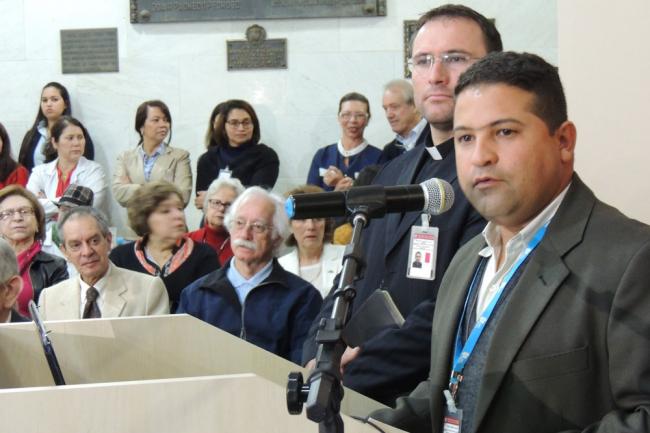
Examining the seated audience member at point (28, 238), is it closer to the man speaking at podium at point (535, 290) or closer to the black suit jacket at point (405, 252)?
the black suit jacket at point (405, 252)

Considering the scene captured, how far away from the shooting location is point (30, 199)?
19.8ft

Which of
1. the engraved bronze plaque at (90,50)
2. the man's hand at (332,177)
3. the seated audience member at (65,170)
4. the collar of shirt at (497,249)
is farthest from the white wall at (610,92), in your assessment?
the engraved bronze plaque at (90,50)

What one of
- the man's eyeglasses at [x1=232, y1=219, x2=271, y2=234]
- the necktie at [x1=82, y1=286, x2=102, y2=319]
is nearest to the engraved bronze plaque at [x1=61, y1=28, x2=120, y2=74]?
the necktie at [x1=82, y1=286, x2=102, y2=319]

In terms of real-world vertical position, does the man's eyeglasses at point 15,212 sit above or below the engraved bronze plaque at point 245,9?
below

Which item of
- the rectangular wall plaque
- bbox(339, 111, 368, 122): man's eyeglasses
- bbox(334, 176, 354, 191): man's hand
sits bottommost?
bbox(334, 176, 354, 191): man's hand

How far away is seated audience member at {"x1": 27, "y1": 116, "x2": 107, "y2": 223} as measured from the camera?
8.56m

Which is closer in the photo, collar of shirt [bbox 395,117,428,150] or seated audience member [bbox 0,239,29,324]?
seated audience member [bbox 0,239,29,324]

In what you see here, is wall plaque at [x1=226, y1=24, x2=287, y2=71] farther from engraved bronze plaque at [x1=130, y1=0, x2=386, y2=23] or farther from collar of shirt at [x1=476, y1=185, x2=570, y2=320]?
collar of shirt at [x1=476, y1=185, x2=570, y2=320]

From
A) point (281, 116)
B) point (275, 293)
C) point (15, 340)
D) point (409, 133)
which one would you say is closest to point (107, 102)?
point (281, 116)

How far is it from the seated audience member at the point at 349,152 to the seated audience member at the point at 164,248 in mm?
2319

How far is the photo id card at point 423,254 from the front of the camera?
111 inches

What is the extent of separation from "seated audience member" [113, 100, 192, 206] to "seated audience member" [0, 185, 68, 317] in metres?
2.79

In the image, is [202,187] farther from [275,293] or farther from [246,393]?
[246,393]

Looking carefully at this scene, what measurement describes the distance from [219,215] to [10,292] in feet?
9.66
